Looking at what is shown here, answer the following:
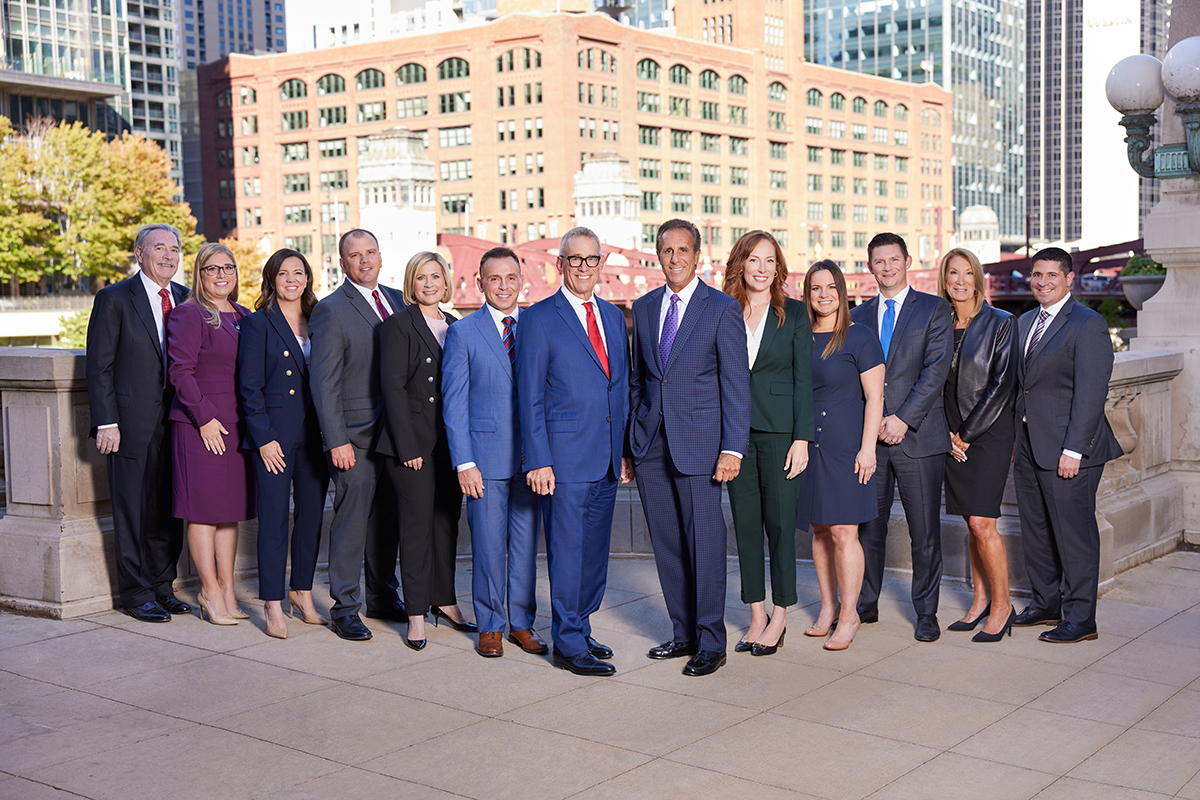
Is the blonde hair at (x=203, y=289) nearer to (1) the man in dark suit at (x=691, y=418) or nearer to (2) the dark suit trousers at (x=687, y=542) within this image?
(1) the man in dark suit at (x=691, y=418)

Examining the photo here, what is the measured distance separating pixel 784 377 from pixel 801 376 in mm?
81

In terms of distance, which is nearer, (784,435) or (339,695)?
(339,695)

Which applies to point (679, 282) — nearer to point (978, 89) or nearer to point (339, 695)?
point (339, 695)

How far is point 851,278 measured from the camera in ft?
256

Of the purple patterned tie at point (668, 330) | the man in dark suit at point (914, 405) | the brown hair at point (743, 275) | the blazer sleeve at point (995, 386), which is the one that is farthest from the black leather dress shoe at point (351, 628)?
the blazer sleeve at point (995, 386)

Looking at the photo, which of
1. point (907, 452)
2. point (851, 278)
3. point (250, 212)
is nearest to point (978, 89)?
point (851, 278)

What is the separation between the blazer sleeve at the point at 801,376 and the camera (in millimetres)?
5836

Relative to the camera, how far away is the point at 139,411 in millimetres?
6617

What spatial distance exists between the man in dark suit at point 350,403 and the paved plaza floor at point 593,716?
1.09 feet

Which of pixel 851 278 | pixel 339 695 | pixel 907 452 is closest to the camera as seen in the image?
pixel 339 695

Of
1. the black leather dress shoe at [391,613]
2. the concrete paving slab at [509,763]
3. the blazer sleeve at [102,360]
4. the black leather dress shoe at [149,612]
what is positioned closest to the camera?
the concrete paving slab at [509,763]

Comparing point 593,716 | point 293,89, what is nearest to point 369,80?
point 293,89

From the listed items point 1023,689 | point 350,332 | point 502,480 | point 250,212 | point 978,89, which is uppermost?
point 978,89

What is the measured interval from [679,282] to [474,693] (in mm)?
1991
